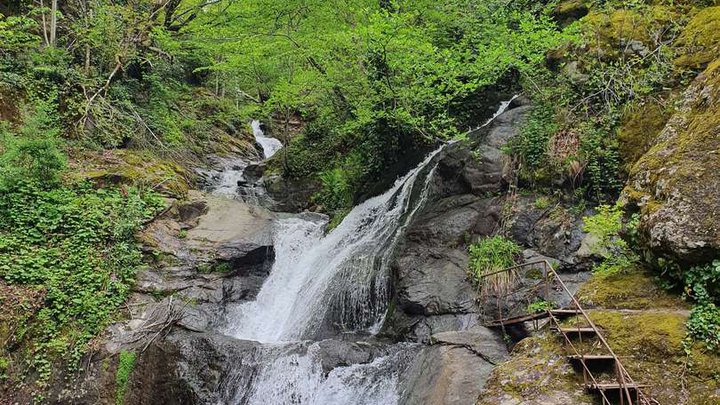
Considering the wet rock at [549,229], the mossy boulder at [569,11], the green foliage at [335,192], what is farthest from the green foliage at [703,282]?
the mossy boulder at [569,11]

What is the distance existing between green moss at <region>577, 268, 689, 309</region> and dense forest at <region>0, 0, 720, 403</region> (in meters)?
0.14

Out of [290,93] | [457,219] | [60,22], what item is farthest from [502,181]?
[60,22]

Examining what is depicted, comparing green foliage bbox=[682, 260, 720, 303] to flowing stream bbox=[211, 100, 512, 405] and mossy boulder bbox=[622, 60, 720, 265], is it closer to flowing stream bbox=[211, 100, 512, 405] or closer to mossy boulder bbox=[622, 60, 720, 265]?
mossy boulder bbox=[622, 60, 720, 265]

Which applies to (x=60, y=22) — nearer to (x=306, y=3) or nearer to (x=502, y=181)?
(x=306, y=3)

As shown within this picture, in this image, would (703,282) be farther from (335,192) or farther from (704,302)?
(335,192)

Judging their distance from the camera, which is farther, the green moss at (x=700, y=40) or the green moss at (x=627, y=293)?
the green moss at (x=700, y=40)

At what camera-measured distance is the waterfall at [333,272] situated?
9742 millimetres

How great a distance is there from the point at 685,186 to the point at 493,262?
4.31 metres

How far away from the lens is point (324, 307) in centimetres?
991

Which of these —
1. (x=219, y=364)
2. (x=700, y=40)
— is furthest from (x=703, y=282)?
(x=219, y=364)

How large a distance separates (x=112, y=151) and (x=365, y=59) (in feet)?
24.0

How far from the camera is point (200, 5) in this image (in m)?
15.1

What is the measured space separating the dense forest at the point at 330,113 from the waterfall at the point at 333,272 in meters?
1.09

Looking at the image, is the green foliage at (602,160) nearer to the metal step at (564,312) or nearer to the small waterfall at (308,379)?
the metal step at (564,312)
